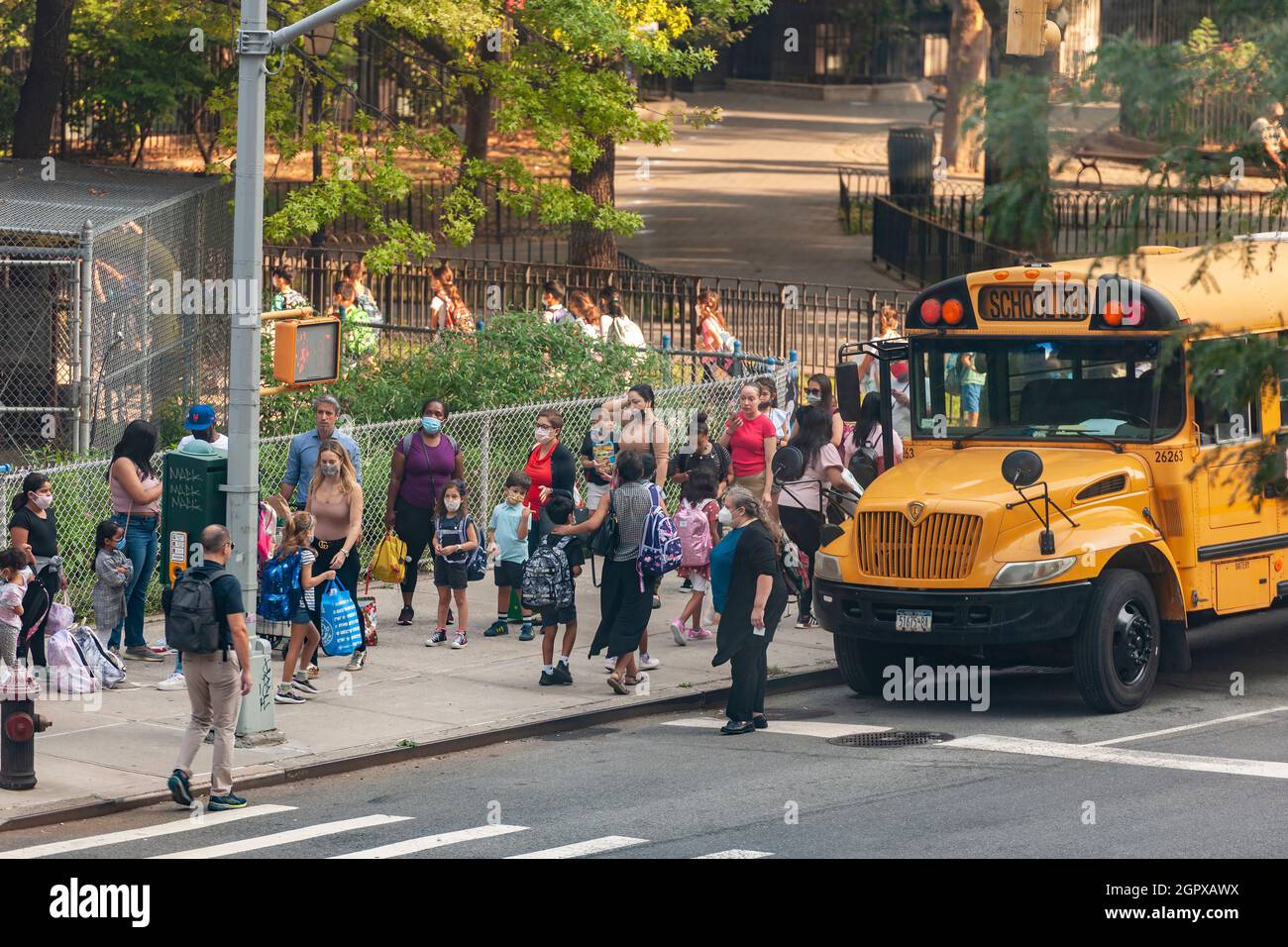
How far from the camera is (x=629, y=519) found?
43.7 ft

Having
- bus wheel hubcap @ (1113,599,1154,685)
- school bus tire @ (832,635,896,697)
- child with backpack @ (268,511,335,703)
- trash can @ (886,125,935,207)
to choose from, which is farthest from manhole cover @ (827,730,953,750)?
trash can @ (886,125,935,207)

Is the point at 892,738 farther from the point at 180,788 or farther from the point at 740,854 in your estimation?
the point at 180,788

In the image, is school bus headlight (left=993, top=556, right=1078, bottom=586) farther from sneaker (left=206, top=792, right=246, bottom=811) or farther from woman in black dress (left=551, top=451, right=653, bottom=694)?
sneaker (left=206, top=792, right=246, bottom=811)

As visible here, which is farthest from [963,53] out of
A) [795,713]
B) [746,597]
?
[746,597]

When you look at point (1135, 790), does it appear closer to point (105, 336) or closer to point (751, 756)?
point (751, 756)

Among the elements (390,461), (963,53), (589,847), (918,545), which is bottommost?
(589,847)

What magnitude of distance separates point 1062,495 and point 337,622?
5019 mm

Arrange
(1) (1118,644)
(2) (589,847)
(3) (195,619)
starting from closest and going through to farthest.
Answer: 1. (2) (589,847)
2. (3) (195,619)
3. (1) (1118,644)

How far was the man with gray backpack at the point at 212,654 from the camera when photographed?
10.5 metres

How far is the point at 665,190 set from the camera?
41.8 meters

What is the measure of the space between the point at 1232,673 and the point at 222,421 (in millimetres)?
11129

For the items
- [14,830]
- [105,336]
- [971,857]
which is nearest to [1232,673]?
[971,857]

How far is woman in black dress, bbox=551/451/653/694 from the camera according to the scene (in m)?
13.3

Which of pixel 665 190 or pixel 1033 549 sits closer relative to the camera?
pixel 1033 549
